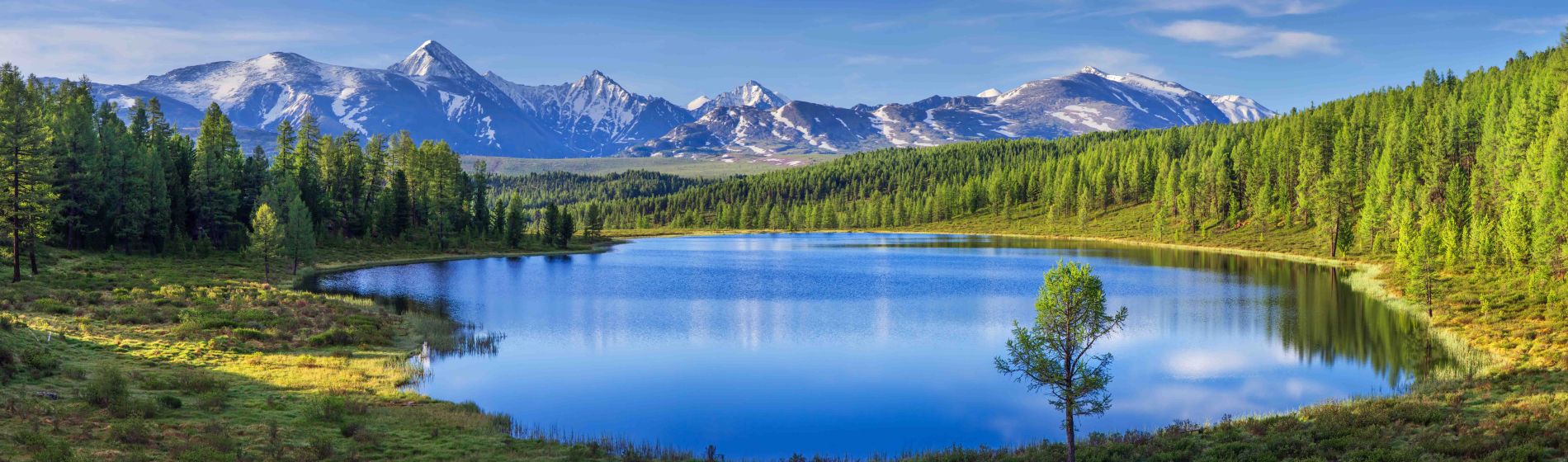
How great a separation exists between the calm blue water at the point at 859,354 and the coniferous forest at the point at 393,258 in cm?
383

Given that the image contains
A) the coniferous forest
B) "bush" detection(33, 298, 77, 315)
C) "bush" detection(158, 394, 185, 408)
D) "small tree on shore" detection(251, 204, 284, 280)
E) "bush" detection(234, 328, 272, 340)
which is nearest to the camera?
the coniferous forest

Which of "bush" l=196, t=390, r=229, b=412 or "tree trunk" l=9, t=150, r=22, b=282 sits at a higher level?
"tree trunk" l=9, t=150, r=22, b=282

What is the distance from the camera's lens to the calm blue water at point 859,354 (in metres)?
33.5

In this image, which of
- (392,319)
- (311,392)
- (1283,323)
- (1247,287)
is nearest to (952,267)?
(1247,287)

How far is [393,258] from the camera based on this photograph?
121 metres

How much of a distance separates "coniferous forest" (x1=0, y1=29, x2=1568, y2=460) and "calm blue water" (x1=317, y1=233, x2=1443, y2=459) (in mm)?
3831

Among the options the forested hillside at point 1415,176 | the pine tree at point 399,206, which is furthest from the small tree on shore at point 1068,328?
the pine tree at point 399,206

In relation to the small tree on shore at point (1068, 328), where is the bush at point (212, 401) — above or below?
below

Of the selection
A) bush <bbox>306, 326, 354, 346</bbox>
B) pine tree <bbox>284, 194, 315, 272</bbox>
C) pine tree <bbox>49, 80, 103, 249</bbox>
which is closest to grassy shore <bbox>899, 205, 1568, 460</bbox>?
bush <bbox>306, 326, 354, 346</bbox>

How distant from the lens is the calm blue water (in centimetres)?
3353

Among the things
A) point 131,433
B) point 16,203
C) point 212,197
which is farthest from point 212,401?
point 212,197

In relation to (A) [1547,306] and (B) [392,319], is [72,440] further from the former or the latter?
(A) [1547,306]

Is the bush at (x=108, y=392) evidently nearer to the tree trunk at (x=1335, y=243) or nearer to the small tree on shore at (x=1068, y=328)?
the small tree on shore at (x=1068, y=328)

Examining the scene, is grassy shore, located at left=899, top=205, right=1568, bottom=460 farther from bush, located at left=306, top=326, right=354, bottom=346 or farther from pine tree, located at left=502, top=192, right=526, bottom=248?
pine tree, located at left=502, top=192, right=526, bottom=248
